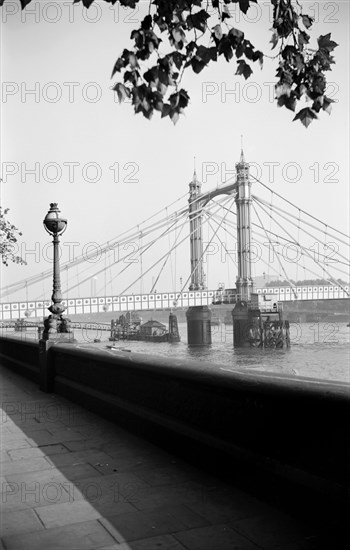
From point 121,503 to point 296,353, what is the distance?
58.3 m

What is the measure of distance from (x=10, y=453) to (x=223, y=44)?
10.6 feet

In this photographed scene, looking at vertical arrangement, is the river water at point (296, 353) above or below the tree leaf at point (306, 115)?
below

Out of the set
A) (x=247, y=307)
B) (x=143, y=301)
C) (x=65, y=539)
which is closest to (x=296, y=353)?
(x=247, y=307)

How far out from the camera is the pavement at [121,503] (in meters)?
2.60

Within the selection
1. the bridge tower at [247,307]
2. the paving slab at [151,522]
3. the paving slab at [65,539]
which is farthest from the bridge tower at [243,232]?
the paving slab at [65,539]

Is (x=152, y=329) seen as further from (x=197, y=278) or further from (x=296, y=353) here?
(x=296, y=353)

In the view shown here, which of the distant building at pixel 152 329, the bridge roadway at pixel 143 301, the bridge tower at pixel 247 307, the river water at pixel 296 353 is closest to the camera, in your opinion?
the river water at pixel 296 353

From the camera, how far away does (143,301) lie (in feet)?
185

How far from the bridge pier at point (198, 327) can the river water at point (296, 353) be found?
4.46 feet

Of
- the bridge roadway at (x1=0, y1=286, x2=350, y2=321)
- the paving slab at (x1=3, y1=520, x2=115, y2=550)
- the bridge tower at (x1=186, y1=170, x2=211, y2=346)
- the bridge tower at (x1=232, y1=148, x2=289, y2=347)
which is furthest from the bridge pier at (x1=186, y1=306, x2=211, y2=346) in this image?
the paving slab at (x1=3, y1=520, x2=115, y2=550)

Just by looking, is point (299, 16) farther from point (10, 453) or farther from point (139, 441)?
point (10, 453)

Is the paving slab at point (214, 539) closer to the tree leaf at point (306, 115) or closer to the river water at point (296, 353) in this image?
the tree leaf at point (306, 115)

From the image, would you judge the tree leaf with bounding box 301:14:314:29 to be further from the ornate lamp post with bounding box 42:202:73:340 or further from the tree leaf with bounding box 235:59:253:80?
the ornate lamp post with bounding box 42:202:73:340

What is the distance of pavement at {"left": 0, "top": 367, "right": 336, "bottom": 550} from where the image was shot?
2604 millimetres
